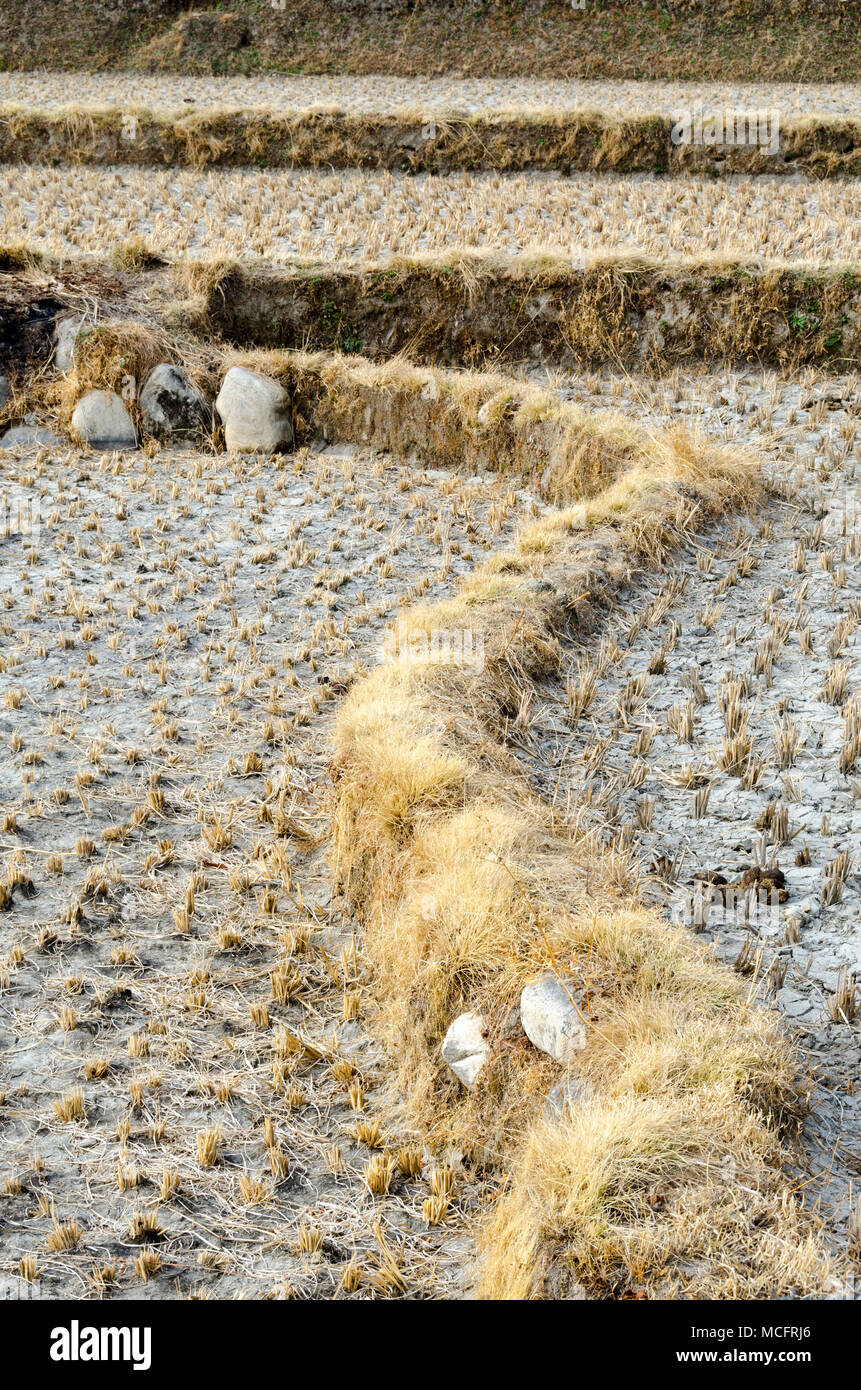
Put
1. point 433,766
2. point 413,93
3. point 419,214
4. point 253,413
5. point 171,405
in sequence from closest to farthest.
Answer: point 433,766 → point 253,413 → point 171,405 → point 419,214 → point 413,93

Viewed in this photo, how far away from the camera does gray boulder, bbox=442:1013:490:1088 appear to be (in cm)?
300

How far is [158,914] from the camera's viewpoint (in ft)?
12.7

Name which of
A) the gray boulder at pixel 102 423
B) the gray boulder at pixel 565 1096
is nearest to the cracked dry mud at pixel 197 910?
the gray boulder at pixel 565 1096

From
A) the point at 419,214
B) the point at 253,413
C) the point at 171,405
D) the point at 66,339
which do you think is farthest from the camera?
Answer: the point at 419,214

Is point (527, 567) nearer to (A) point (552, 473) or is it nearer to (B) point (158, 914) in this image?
(A) point (552, 473)

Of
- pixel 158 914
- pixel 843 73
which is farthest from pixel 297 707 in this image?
pixel 843 73

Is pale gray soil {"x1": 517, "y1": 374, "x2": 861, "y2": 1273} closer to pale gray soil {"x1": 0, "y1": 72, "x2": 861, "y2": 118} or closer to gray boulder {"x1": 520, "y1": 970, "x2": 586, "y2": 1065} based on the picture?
gray boulder {"x1": 520, "y1": 970, "x2": 586, "y2": 1065}

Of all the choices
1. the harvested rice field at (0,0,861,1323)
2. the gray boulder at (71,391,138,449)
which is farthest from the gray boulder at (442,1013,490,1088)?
the gray boulder at (71,391,138,449)

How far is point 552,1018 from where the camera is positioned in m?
2.88

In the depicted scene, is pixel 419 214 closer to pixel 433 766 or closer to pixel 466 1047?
pixel 433 766

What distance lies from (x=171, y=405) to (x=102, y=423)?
48 cm

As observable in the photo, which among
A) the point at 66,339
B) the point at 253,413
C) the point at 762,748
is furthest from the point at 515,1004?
the point at 66,339

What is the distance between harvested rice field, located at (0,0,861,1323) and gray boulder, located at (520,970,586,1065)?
11 millimetres

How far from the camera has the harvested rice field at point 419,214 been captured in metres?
9.40
